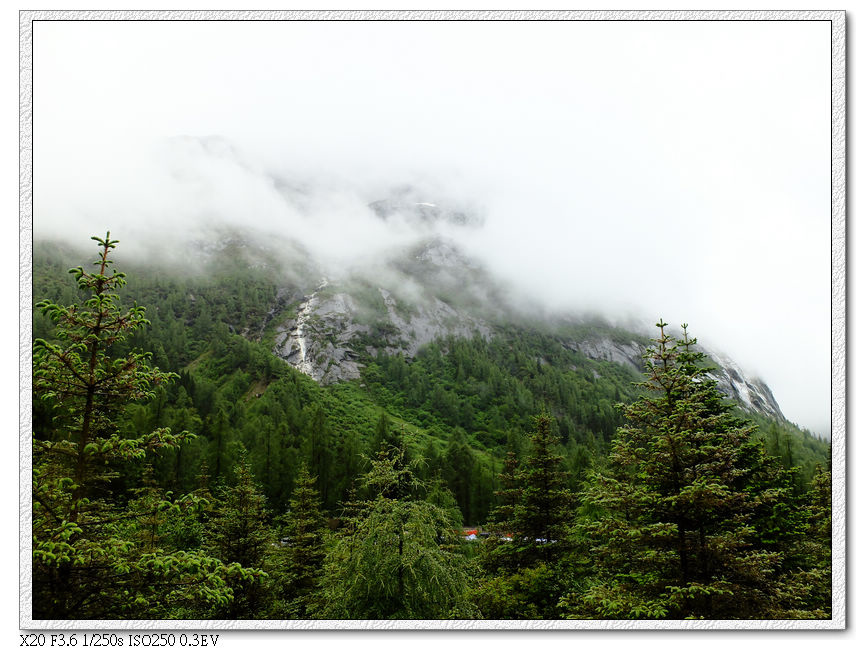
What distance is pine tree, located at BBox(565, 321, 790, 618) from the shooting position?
7.73 m

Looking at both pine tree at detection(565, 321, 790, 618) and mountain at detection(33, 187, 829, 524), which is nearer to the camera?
pine tree at detection(565, 321, 790, 618)

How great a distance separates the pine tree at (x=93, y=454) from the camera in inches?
226

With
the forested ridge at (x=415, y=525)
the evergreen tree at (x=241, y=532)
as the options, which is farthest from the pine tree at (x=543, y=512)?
the evergreen tree at (x=241, y=532)

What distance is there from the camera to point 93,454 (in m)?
6.00

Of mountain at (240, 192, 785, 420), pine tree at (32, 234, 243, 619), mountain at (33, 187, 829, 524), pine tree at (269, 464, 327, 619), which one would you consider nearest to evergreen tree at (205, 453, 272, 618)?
pine tree at (269, 464, 327, 619)

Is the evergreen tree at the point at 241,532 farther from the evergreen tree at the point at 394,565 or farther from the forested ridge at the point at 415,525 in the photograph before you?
the evergreen tree at the point at 394,565

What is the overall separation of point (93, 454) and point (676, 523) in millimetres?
9394

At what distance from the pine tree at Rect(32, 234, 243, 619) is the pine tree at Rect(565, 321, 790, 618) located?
6.54 metres

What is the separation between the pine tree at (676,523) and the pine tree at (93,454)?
6.54 meters

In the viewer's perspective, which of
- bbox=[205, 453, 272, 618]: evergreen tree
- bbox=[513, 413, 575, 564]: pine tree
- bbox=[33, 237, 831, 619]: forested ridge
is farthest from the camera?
bbox=[513, 413, 575, 564]: pine tree

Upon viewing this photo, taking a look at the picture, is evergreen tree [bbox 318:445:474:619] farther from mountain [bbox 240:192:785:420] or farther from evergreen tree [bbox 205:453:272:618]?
mountain [bbox 240:192:785:420]

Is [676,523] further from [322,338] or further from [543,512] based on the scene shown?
[322,338]

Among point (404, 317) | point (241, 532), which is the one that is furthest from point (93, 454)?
point (404, 317)
